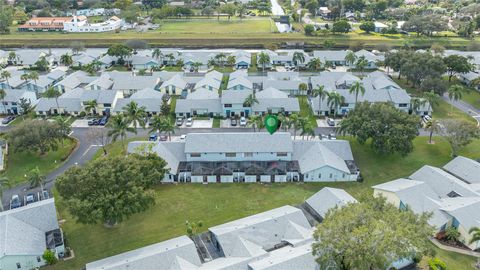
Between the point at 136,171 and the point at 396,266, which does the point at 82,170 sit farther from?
the point at 396,266

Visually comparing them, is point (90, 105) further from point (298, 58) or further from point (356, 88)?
point (298, 58)

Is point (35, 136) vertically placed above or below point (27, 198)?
above

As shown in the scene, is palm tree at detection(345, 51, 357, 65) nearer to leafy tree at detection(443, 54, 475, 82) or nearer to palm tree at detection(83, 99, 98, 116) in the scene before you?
leafy tree at detection(443, 54, 475, 82)

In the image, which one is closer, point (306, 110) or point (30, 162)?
point (30, 162)

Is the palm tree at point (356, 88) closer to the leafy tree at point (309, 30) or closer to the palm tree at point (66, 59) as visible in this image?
the leafy tree at point (309, 30)

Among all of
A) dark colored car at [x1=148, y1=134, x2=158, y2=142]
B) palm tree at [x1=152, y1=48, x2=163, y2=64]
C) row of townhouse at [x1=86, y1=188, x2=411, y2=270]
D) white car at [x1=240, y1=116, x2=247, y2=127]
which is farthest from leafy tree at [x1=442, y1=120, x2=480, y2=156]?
palm tree at [x1=152, y1=48, x2=163, y2=64]

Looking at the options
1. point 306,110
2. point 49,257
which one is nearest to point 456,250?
point 49,257

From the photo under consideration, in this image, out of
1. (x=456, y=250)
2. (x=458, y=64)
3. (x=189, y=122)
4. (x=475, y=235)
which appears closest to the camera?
(x=475, y=235)
